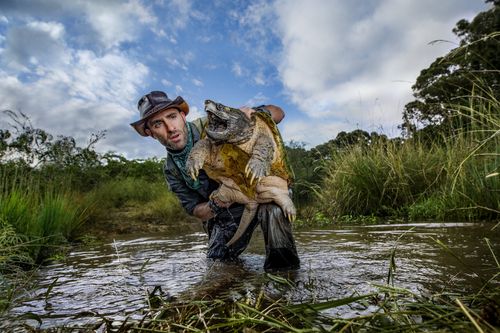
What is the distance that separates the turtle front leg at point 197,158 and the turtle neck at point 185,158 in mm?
658

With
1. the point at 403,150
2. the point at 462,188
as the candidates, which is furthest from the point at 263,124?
the point at 403,150

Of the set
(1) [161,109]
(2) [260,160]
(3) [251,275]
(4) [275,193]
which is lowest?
(3) [251,275]

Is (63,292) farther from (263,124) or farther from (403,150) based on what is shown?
(403,150)

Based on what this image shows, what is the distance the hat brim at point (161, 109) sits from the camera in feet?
12.0

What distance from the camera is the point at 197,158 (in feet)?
10.5

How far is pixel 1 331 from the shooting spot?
2184 millimetres

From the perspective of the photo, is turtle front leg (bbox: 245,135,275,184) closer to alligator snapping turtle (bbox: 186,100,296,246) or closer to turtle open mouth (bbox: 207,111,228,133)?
alligator snapping turtle (bbox: 186,100,296,246)

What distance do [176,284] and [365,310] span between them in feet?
5.55

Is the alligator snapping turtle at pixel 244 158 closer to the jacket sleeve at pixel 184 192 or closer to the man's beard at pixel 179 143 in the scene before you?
the man's beard at pixel 179 143

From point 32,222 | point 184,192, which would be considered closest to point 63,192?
point 32,222

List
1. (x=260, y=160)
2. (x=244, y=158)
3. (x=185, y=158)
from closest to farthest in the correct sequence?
(x=260, y=160)
(x=244, y=158)
(x=185, y=158)

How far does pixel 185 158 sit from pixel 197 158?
0.81m

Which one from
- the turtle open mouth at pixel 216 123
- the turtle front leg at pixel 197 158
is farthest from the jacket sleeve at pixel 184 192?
the turtle open mouth at pixel 216 123

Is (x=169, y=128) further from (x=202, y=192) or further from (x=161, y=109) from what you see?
(x=202, y=192)
